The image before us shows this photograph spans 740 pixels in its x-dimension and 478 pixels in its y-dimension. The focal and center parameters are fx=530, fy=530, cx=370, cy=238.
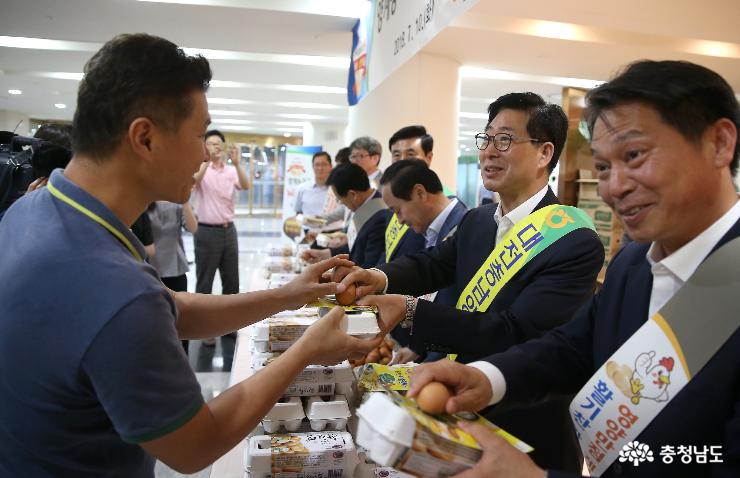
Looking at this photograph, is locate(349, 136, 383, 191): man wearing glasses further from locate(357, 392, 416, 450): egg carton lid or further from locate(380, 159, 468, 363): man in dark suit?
locate(357, 392, 416, 450): egg carton lid

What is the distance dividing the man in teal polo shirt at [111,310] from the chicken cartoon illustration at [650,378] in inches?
24.7

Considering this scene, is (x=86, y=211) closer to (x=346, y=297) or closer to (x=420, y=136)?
(x=346, y=297)

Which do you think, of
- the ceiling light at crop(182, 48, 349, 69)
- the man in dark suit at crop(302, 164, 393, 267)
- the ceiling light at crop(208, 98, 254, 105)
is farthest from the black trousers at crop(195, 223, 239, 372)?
the ceiling light at crop(208, 98, 254, 105)

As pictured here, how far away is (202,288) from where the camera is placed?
5.11 m

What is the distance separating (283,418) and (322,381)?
0.52 feet

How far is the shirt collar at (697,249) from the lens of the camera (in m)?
0.91

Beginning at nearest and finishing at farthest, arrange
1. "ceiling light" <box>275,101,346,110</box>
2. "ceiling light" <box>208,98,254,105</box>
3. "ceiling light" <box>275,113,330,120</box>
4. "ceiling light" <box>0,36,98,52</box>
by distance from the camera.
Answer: "ceiling light" <box>0,36,98,52</box> < "ceiling light" <box>208,98,254,105</box> < "ceiling light" <box>275,101,346,110</box> < "ceiling light" <box>275,113,330,120</box>

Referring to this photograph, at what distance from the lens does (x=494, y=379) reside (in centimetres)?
111

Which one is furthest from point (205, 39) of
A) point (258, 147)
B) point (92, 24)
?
point (258, 147)

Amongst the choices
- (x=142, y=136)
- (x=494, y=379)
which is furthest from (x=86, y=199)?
(x=494, y=379)

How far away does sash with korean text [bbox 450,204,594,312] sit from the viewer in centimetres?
155

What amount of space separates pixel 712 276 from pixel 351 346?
71cm

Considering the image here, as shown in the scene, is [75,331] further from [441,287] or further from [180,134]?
[441,287]
